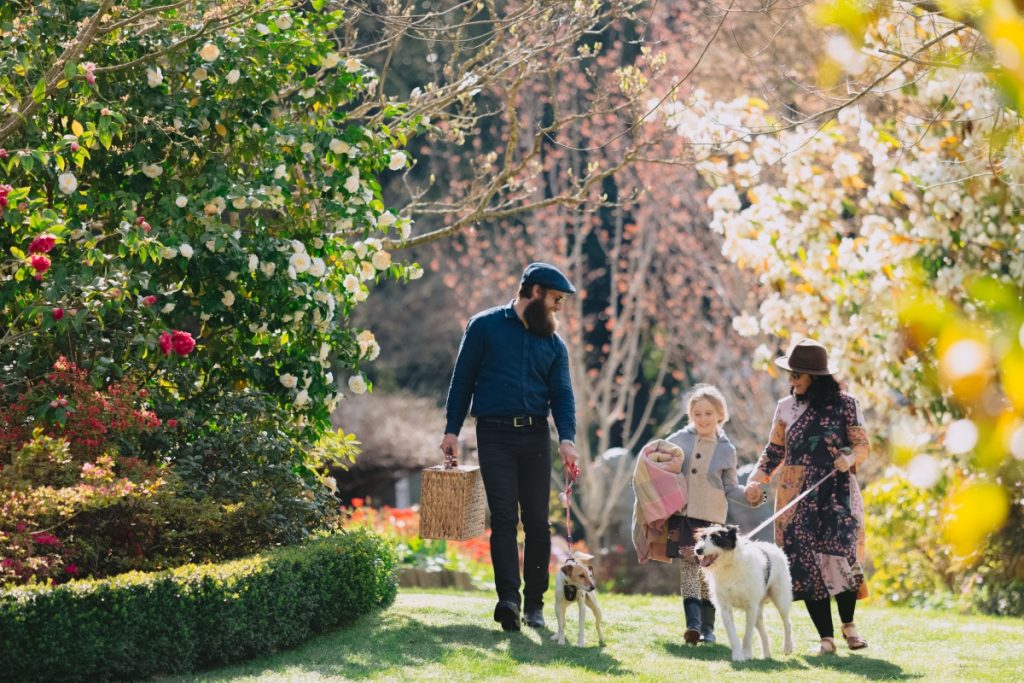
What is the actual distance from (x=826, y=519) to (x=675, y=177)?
1012cm

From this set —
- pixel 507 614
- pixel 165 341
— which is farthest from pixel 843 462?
pixel 165 341

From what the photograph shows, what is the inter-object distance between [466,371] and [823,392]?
185cm

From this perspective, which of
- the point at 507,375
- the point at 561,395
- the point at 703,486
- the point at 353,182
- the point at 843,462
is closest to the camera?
the point at 843,462

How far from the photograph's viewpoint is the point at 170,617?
5270 mm

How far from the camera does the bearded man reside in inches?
246

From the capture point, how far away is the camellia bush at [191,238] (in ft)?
20.9

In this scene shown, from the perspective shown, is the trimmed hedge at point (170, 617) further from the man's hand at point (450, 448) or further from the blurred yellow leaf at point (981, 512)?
the blurred yellow leaf at point (981, 512)

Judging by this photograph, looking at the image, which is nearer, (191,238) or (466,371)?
(466,371)

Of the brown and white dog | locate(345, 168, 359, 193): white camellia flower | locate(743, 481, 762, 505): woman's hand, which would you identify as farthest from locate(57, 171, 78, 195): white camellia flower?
locate(743, 481, 762, 505): woman's hand

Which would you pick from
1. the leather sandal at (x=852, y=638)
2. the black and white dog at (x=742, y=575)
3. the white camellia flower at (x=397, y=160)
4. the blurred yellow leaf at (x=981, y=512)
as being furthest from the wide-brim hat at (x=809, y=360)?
the blurred yellow leaf at (x=981, y=512)

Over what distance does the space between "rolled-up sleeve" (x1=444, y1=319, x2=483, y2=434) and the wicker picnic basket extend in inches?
9.8

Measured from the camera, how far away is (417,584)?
35.3 feet

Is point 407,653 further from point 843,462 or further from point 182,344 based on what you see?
point 843,462

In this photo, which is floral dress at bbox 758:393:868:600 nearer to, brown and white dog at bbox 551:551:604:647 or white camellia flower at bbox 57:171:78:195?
brown and white dog at bbox 551:551:604:647
